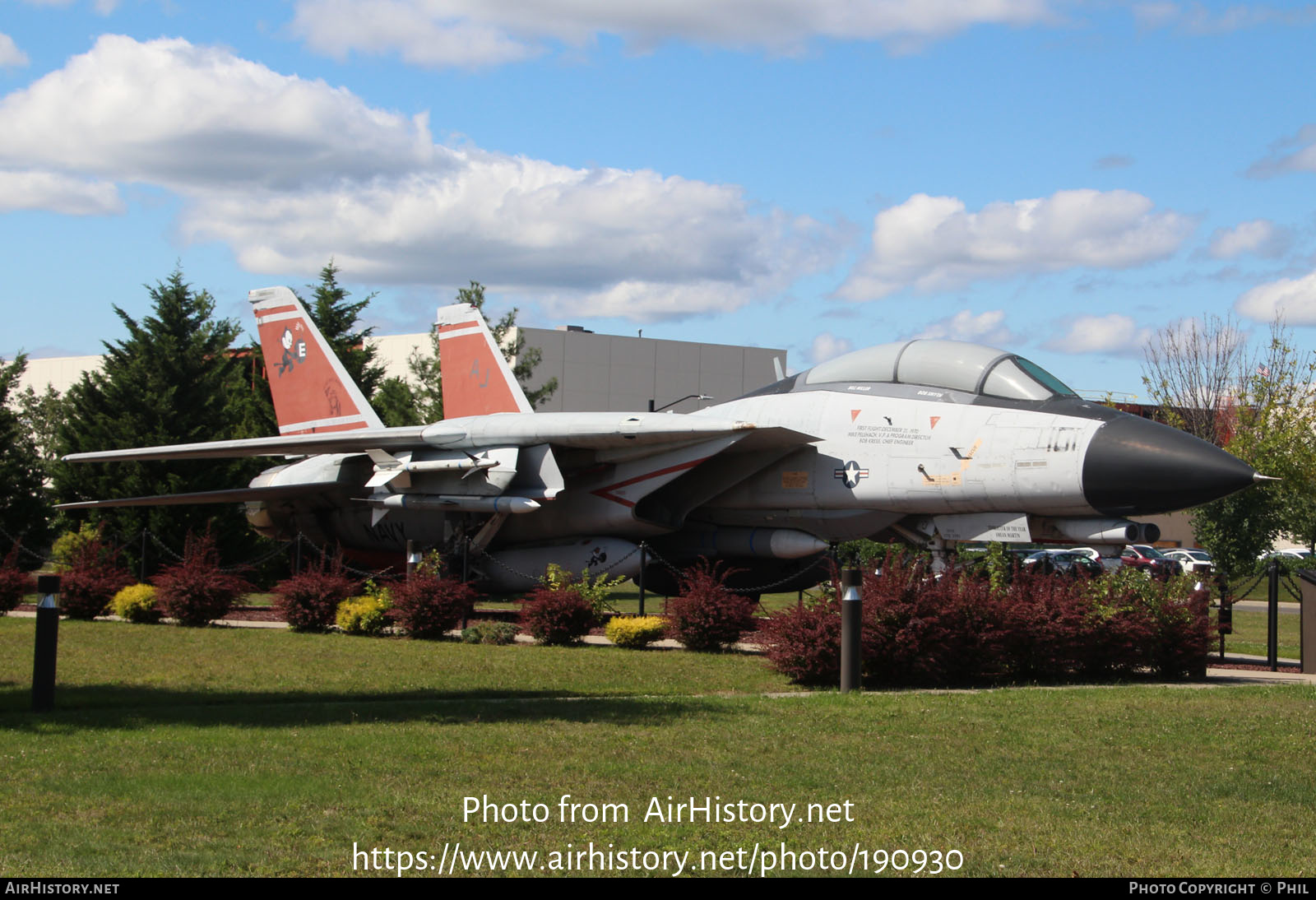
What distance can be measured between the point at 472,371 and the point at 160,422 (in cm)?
816

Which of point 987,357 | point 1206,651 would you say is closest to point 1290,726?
point 1206,651

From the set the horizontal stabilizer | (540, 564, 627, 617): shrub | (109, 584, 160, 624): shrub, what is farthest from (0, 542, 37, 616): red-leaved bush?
(540, 564, 627, 617): shrub

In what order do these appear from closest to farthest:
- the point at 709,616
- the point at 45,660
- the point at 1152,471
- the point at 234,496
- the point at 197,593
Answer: the point at 45,660 → the point at 1152,471 → the point at 709,616 → the point at 197,593 → the point at 234,496

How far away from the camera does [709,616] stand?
14.2m

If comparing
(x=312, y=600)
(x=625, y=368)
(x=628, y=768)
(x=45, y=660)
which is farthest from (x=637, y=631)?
(x=625, y=368)

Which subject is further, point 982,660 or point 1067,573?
point 1067,573

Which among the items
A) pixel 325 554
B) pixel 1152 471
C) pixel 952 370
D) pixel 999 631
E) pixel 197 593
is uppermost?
pixel 952 370

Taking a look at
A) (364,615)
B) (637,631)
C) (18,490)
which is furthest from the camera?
(18,490)

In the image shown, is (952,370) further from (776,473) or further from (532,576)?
(532,576)

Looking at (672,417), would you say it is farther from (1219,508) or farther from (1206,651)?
(1219,508)

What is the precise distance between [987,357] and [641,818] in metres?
10.7

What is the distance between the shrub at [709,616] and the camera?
14.2 meters

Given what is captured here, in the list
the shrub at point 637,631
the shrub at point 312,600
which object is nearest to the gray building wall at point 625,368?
the shrub at point 312,600

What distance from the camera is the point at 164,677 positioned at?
444 inches
